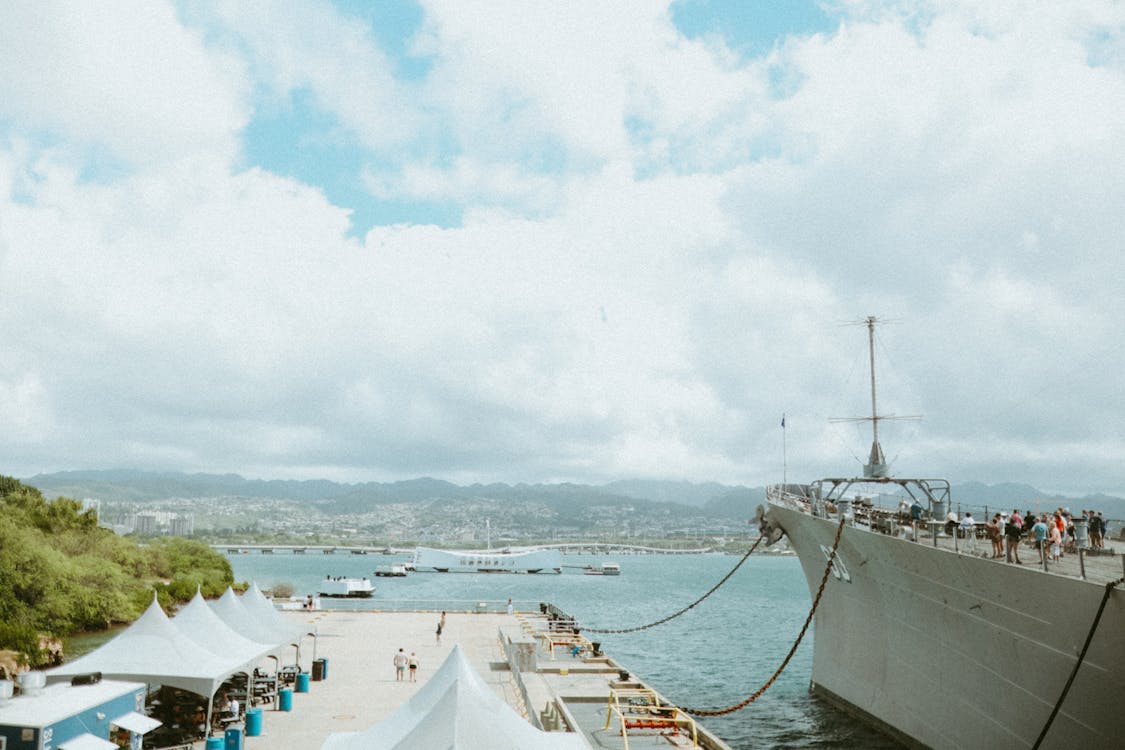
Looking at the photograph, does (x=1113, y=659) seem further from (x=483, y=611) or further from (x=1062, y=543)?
(x=483, y=611)

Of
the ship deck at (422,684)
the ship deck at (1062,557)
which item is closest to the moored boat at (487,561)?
the ship deck at (422,684)

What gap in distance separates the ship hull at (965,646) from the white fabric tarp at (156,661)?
15.5 m

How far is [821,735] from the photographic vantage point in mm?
25062

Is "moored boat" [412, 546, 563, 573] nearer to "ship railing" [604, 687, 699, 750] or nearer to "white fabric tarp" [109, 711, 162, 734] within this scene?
"ship railing" [604, 687, 699, 750]

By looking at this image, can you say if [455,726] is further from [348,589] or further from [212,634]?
[348,589]

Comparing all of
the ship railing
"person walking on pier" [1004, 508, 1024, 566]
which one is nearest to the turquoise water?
the ship railing

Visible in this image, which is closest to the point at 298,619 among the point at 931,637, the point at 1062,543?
the point at 931,637

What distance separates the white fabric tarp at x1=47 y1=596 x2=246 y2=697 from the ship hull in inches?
609

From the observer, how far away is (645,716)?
17391 millimetres

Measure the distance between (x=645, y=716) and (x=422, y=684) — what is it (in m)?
10.6

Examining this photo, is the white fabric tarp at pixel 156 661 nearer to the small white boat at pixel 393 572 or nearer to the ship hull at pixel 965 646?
the ship hull at pixel 965 646

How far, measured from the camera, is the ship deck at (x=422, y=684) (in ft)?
56.8

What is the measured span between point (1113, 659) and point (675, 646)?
4243cm

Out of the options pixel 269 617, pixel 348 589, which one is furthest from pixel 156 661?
pixel 348 589
